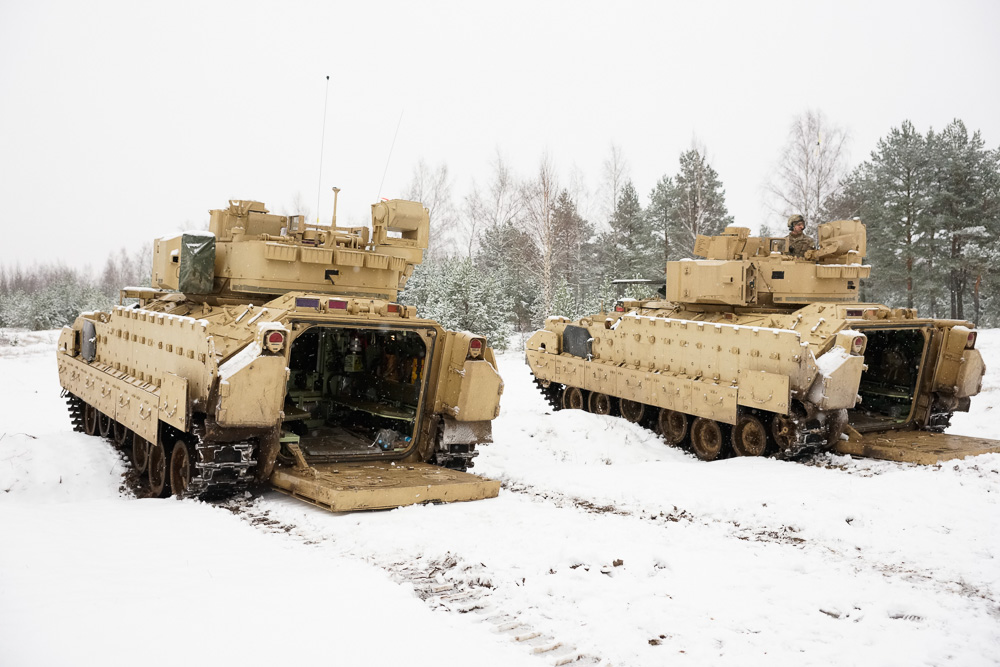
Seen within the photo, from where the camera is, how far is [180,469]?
8.80 m

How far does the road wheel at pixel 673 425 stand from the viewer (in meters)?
13.3

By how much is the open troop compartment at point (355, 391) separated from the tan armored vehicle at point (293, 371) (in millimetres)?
26

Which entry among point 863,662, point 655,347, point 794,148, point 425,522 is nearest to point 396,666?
point 863,662

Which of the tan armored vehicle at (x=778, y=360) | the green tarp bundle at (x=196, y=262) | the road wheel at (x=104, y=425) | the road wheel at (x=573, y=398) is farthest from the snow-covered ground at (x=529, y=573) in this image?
the road wheel at (x=573, y=398)

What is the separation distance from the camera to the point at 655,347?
543 inches

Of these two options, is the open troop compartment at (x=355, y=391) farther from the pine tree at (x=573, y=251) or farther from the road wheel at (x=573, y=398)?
the pine tree at (x=573, y=251)

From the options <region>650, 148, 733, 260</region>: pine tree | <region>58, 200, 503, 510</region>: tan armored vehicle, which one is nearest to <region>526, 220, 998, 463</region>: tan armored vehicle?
<region>58, 200, 503, 510</region>: tan armored vehicle

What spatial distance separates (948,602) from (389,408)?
686cm

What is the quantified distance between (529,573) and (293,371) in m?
6.94

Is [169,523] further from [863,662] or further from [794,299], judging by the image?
[794,299]

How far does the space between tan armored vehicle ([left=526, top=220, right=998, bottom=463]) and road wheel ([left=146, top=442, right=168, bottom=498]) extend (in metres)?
7.43

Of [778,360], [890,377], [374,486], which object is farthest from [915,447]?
[374,486]

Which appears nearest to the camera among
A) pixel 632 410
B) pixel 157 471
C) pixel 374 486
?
pixel 374 486

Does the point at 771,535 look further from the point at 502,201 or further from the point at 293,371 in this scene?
the point at 502,201
